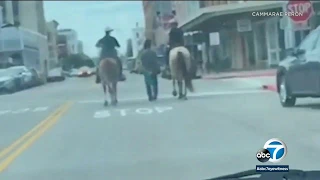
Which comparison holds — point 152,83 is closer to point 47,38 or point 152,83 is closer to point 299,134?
point 47,38

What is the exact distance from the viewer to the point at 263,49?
3103 centimetres

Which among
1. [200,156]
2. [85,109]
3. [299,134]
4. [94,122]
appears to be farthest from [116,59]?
[200,156]

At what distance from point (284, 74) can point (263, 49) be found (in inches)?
485

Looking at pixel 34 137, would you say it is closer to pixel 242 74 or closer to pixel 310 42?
pixel 310 42

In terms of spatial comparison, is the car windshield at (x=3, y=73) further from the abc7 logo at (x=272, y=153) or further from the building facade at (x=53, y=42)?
the abc7 logo at (x=272, y=153)

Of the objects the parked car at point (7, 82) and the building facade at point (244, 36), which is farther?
the building facade at point (244, 36)

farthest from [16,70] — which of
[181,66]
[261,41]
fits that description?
[261,41]

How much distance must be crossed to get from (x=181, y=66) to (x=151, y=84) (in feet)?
3.51

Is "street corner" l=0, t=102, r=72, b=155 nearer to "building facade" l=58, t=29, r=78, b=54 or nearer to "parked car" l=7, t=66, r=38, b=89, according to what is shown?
"parked car" l=7, t=66, r=38, b=89

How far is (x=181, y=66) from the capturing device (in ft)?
78.9

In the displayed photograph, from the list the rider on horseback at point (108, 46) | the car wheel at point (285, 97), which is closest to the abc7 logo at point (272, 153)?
the car wheel at point (285, 97)

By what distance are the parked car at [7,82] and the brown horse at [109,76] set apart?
5976 millimetres

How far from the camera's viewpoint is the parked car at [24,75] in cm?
1453

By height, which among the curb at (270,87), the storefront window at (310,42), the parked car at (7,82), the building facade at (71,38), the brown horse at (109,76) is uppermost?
the building facade at (71,38)
